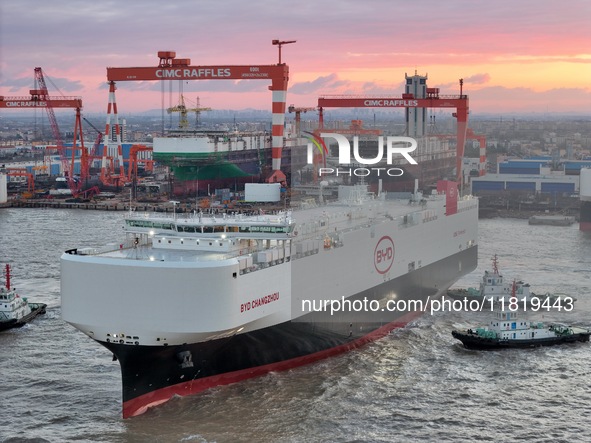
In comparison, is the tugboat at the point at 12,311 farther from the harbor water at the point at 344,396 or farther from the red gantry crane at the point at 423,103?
the red gantry crane at the point at 423,103

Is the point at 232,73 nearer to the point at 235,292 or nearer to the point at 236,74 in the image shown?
the point at 236,74

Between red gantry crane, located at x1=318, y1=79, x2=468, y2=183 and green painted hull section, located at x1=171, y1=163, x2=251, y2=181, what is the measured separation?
6434 mm

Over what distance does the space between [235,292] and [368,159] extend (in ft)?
27.4

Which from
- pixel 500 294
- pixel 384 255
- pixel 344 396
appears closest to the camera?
pixel 344 396

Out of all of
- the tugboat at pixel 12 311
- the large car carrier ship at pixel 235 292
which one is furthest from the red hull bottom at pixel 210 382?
the tugboat at pixel 12 311

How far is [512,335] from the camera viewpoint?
17.7 meters

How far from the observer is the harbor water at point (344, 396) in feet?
44.0

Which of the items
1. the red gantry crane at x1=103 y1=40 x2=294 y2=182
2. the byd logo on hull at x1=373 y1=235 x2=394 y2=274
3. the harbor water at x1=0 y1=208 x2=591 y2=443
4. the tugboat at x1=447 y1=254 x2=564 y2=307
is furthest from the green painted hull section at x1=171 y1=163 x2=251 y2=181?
the byd logo on hull at x1=373 y1=235 x2=394 y2=274

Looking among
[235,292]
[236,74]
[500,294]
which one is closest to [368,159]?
[500,294]

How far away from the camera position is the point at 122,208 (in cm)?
4225

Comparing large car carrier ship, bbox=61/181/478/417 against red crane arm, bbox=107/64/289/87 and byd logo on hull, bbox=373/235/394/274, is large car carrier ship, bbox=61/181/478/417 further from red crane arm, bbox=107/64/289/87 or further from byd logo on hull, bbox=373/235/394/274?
red crane arm, bbox=107/64/289/87

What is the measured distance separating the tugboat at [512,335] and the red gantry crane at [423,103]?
891 centimetres

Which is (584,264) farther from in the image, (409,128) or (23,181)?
(23,181)

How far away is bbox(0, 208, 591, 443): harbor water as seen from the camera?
1342 centimetres
